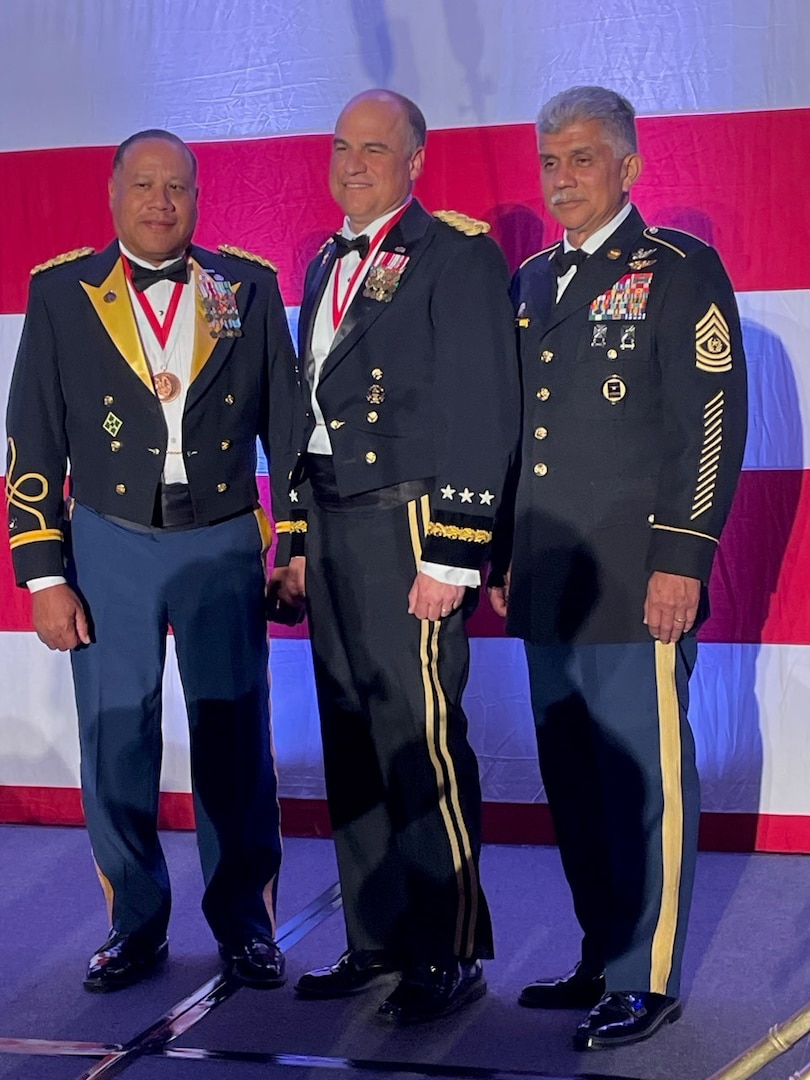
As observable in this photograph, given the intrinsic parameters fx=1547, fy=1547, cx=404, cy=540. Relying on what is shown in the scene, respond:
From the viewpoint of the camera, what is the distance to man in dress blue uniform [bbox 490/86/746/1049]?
215 centimetres

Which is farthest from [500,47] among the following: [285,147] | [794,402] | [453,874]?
[453,874]

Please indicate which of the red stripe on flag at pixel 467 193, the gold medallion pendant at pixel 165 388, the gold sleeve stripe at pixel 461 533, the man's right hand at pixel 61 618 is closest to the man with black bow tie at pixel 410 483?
the gold sleeve stripe at pixel 461 533

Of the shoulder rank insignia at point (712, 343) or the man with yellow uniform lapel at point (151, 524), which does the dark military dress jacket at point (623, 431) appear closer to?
the shoulder rank insignia at point (712, 343)

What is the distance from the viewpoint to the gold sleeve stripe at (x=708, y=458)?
7.00 ft

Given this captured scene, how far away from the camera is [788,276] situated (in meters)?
3.03

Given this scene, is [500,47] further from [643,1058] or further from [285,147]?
[643,1058]

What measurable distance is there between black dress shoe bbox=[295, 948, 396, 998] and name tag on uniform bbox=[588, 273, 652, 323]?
1051mm

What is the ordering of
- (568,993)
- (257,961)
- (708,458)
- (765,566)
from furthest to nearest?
(765,566) → (257,961) → (568,993) → (708,458)

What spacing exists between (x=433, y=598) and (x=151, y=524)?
0.51 metres

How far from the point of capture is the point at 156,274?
2.46 metres

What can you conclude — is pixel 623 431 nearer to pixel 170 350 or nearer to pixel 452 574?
pixel 452 574

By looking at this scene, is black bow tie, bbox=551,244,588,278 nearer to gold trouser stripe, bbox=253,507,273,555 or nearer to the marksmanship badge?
the marksmanship badge

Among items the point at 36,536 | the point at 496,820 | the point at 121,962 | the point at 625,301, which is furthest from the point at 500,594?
the point at 496,820

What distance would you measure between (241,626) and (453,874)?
531 millimetres
